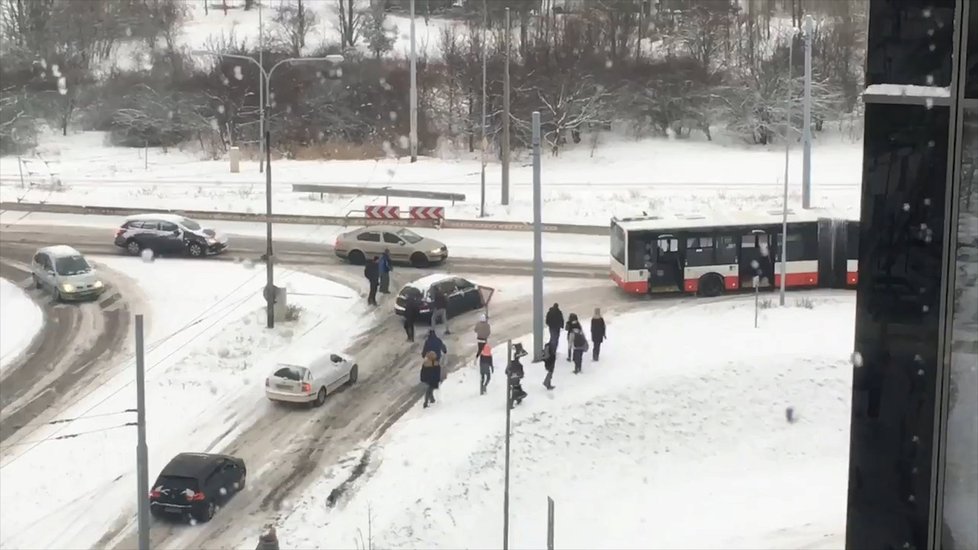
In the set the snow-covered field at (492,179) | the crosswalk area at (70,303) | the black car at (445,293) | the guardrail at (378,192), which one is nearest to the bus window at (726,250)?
Answer: the black car at (445,293)

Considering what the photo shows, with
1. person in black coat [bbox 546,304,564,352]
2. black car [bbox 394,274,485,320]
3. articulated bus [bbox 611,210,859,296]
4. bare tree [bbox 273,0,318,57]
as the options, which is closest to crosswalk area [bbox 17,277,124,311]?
black car [bbox 394,274,485,320]

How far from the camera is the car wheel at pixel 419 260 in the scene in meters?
28.1

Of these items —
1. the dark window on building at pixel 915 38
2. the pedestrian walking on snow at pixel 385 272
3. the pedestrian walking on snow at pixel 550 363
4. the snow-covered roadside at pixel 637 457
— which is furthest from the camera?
the pedestrian walking on snow at pixel 385 272

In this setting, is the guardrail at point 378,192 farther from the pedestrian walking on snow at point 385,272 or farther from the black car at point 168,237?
Answer: the pedestrian walking on snow at point 385,272

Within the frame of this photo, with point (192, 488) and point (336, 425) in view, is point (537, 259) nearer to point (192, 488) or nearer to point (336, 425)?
point (336, 425)

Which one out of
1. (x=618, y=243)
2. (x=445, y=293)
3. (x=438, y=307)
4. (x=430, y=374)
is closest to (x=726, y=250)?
(x=618, y=243)

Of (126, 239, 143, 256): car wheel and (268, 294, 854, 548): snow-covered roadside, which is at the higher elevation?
(126, 239, 143, 256): car wheel

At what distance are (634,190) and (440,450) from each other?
23661mm

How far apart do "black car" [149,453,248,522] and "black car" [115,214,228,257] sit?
1307cm

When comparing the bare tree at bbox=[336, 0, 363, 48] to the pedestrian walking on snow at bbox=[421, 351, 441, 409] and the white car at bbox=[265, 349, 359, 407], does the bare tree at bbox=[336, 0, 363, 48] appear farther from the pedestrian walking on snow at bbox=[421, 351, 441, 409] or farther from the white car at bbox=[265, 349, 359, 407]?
the pedestrian walking on snow at bbox=[421, 351, 441, 409]

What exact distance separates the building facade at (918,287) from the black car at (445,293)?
2092 cm

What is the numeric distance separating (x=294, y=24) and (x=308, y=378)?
51688mm

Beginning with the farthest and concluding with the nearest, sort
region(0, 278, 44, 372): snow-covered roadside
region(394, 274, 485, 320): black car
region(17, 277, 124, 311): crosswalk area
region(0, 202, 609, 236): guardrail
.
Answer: region(0, 202, 609, 236): guardrail
region(17, 277, 124, 311): crosswalk area
region(394, 274, 485, 320): black car
region(0, 278, 44, 372): snow-covered roadside

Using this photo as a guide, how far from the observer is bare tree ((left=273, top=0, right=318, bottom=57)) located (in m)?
63.3
